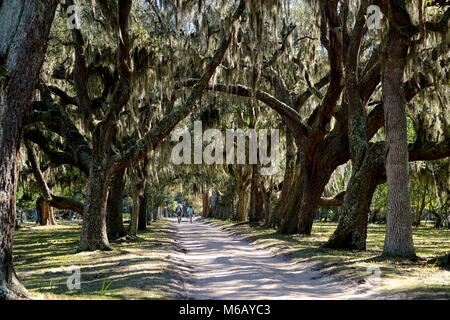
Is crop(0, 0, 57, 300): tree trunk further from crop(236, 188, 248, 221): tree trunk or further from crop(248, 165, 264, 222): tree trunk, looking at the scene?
crop(236, 188, 248, 221): tree trunk

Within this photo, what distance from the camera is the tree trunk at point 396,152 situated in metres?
11.4

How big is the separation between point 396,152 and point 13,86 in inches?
322

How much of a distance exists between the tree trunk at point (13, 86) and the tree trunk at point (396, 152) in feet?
25.2

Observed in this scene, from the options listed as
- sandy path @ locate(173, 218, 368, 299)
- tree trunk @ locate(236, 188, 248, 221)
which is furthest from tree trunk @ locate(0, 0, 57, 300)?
tree trunk @ locate(236, 188, 248, 221)

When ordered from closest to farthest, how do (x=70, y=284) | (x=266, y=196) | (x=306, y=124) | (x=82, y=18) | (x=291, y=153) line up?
(x=70, y=284), (x=82, y=18), (x=306, y=124), (x=291, y=153), (x=266, y=196)

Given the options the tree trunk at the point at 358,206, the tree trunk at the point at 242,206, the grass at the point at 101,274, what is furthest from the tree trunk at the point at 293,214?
the tree trunk at the point at 242,206

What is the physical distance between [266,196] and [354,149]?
16.3 m

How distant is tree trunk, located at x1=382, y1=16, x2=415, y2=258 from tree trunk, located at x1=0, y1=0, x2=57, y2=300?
25.2 ft

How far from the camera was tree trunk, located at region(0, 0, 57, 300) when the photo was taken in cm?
619

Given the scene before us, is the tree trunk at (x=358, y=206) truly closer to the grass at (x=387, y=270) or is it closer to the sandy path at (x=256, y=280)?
the grass at (x=387, y=270)

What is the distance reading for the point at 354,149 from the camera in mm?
14102

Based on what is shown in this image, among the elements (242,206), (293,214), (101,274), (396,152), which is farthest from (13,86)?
(242,206)

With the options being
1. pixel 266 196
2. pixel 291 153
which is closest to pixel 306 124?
pixel 291 153
